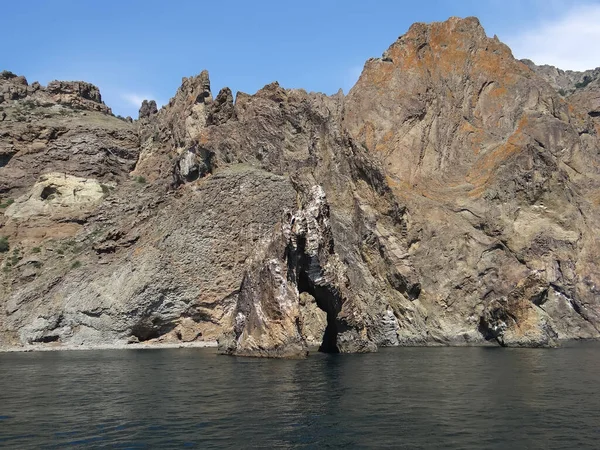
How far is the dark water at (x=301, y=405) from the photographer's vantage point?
21.7 m

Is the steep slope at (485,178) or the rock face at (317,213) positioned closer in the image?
the rock face at (317,213)

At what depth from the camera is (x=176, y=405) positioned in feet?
93.3

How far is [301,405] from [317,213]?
1144 inches

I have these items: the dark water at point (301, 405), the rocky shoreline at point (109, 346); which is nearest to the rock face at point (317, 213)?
the rocky shoreline at point (109, 346)

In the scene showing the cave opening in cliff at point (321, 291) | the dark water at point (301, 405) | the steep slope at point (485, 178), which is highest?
the steep slope at point (485, 178)

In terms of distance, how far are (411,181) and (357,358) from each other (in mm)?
55443

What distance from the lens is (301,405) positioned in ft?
92.5

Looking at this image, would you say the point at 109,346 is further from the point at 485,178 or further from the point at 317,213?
the point at 485,178

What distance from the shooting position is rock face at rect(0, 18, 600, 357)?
70688mm

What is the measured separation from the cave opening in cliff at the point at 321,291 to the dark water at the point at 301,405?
8749 millimetres

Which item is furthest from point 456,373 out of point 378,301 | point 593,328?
point 593,328

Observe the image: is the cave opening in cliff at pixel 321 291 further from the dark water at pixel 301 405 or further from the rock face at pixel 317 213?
the dark water at pixel 301 405

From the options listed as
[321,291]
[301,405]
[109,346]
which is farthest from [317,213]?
[109,346]

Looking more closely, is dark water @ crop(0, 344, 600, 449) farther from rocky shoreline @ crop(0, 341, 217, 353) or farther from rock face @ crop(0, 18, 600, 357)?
rocky shoreline @ crop(0, 341, 217, 353)
